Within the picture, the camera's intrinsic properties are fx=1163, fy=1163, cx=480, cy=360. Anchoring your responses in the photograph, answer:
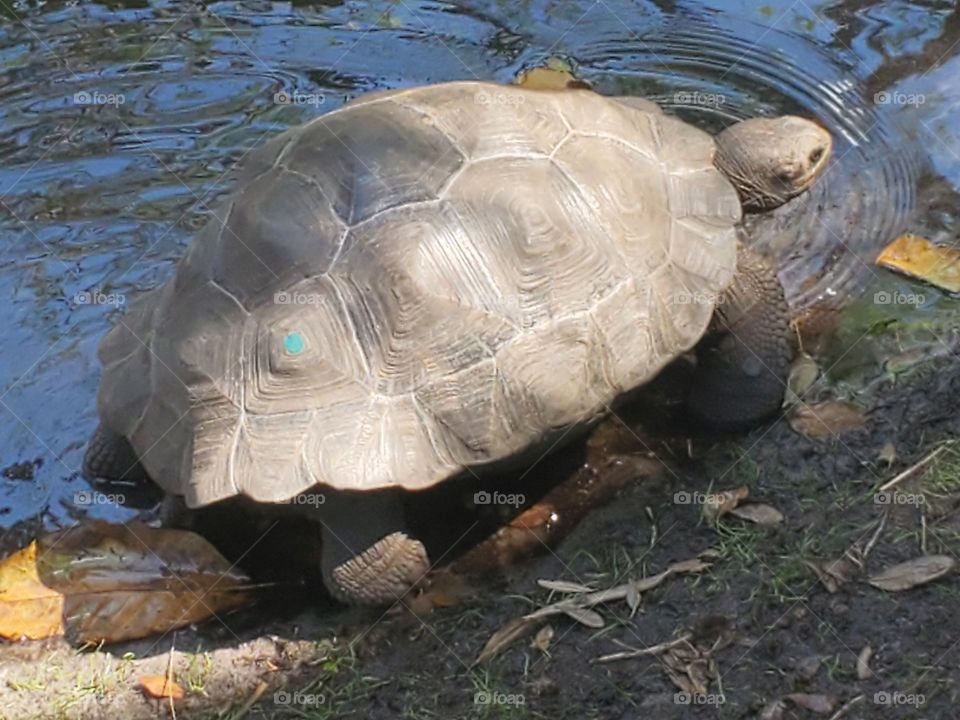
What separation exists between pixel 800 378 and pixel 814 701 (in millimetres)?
1871

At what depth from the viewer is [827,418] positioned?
5.11 meters

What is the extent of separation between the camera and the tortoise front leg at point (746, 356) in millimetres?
5184

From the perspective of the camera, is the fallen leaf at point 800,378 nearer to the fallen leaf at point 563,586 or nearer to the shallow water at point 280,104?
the shallow water at point 280,104

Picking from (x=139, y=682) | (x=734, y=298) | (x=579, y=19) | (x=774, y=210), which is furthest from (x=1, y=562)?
(x=579, y=19)

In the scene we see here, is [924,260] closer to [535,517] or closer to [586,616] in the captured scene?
[535,517]

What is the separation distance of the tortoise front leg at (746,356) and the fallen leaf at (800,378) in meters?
0.07

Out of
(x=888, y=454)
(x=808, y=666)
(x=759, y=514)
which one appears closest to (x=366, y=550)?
(x=759, y=514)

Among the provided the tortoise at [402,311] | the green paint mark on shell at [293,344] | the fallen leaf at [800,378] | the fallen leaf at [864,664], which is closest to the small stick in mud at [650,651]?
the fallen leaf at [864,664]

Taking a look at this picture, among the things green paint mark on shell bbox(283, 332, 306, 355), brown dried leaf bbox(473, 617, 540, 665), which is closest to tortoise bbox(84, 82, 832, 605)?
green paint mark on shell bbox(283, 332, 306, 355)

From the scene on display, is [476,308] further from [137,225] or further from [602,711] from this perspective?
[137,225]

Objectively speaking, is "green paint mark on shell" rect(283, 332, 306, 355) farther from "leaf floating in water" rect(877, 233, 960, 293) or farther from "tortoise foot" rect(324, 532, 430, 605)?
"leaf floating in water" rect(877, 233, 960, 293)

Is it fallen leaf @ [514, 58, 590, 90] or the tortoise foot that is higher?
fallen leaf @ [514, 58, 590, 90]

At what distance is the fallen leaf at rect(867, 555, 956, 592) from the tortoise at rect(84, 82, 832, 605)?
120 centimetres

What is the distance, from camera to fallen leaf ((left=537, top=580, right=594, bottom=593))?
4.55 metres
